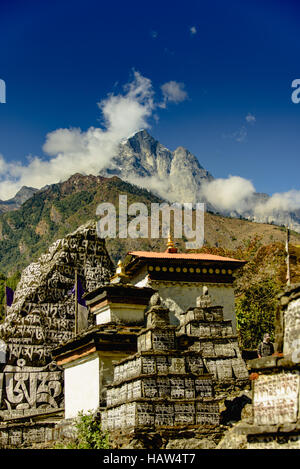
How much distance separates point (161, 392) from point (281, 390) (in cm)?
446

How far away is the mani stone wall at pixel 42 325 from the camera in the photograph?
20.5 metres

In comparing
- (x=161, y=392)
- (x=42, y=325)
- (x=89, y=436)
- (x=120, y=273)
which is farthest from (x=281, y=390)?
(x=42, y=325)

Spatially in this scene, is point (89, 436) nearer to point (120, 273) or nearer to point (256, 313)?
point (120, 273)

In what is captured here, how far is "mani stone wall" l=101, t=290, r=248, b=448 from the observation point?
11.3m

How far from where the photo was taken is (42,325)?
21531mm

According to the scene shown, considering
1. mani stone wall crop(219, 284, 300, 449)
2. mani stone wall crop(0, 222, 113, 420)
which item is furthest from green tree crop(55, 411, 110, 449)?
mani stone wall crop(0, 222, 113, 420)

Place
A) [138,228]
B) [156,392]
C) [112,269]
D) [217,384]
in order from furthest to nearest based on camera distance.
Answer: [138,228], [112,269], [217,384], [156,392]

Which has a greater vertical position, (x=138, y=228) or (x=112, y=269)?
(x=138, y=228)

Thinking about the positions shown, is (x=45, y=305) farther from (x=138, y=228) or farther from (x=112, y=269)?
(x=138, y=228)

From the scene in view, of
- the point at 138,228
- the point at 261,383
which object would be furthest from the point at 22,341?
the point at 138,228
